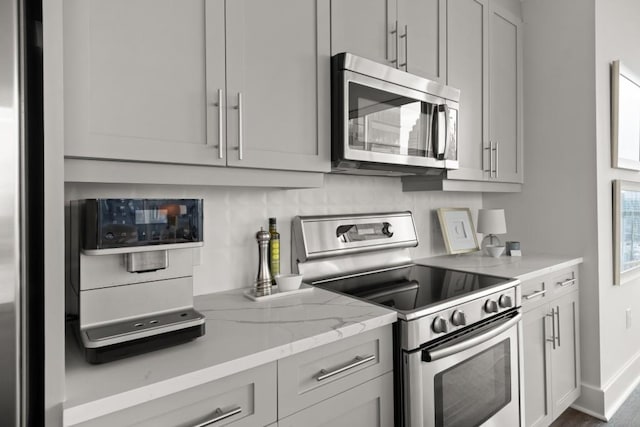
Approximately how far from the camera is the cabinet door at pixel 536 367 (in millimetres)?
1908

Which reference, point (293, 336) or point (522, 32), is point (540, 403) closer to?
point (293, 336)

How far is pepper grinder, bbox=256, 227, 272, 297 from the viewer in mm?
1497

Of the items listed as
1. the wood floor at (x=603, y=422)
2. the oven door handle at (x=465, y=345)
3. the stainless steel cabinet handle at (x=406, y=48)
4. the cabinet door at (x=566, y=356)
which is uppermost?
the stainless steel cabinet handle at (x=406, y=48)

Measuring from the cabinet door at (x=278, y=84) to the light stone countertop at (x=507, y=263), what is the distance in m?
1.11

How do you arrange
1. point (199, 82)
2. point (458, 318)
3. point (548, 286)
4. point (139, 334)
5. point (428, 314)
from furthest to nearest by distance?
point (548, 286), point (458, 318), point (428, 314), point (199, 82), point (139, 334)

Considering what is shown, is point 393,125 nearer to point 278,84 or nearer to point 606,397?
point 278,84

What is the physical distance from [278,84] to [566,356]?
217 centimetres

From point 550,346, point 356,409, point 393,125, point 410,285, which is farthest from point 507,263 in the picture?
point 356,409

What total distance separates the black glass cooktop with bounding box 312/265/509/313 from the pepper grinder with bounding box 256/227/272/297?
27 centimetres

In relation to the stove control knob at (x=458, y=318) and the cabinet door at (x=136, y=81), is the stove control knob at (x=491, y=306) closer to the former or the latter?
the stove control knob at (x=458, y=318)

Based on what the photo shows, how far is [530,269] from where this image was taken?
2004mm

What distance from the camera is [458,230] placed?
249 cm

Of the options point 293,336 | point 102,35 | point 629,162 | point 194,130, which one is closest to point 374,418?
point 293,336

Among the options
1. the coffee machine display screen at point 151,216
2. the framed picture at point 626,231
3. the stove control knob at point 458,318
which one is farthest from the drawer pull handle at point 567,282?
the coffee machine display screen at point 151,216
